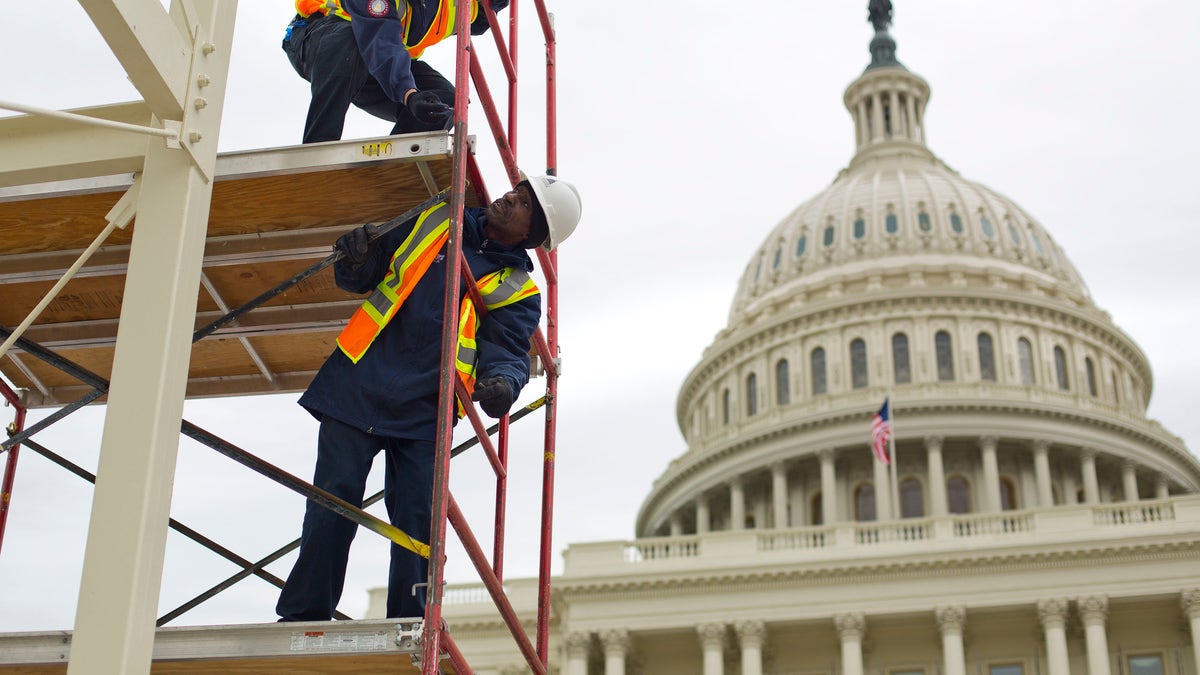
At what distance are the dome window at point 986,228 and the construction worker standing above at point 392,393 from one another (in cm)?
6752

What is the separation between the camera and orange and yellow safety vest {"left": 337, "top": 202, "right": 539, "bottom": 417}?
24.5ft

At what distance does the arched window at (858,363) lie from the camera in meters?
64.9

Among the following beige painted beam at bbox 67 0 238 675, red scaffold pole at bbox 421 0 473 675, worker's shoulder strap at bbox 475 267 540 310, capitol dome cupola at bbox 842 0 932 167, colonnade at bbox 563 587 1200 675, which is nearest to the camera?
beige painted beam at bbox 67 0 238 675

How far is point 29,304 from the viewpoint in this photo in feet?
28.6

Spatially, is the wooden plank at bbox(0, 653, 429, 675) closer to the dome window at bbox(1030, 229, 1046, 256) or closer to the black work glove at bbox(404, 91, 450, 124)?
the black work glove at bbox(404, 91, 450, 124)

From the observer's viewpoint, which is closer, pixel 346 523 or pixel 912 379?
pixel 346 523

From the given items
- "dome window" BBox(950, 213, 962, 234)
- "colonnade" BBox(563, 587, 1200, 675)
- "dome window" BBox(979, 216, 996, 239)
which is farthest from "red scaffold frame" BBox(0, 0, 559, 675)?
"dome window" BBox(979, 216, 996, 239)

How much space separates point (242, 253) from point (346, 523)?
1605 millimetres

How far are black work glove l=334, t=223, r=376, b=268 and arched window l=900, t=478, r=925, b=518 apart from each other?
53978mm

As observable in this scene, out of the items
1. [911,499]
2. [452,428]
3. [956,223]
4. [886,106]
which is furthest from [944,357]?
[452,428]

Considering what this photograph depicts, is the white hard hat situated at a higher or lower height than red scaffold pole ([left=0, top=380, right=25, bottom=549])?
higher

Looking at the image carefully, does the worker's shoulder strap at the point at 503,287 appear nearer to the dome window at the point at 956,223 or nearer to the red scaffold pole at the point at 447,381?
the red scaffold pole at the point at 447,381

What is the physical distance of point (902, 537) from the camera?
4669 centimetres

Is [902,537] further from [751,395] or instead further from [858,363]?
[751,395]
